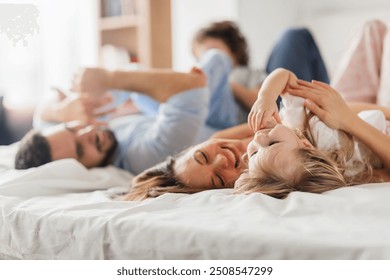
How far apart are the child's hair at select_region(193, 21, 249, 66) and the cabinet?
2.59ft

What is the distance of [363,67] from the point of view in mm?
1579

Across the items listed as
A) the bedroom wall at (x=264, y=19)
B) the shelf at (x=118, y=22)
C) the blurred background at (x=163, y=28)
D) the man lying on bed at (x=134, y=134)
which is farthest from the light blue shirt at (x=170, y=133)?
the shelf at (x=118, y=22)

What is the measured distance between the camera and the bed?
0.66 m

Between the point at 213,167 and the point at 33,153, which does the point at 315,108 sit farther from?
the point at 33,153

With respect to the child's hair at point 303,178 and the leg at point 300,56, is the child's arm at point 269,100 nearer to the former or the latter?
the child's hair at point 303,178

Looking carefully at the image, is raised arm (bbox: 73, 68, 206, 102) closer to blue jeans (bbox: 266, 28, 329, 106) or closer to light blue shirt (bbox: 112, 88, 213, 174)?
light blue shirt (bbox: 112, 88, 213, 174)

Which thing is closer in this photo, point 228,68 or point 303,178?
point 303,178

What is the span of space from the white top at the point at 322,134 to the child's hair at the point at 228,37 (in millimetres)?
1068

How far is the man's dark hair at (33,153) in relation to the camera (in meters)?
1.30

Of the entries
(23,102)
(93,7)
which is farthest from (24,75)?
(93,7)

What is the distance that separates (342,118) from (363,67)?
69cm

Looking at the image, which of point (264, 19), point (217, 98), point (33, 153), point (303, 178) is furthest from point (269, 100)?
point (264, 19)

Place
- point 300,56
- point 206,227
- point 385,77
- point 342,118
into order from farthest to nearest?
point 300,56, point 385,77, point 342,118, point 206,227
